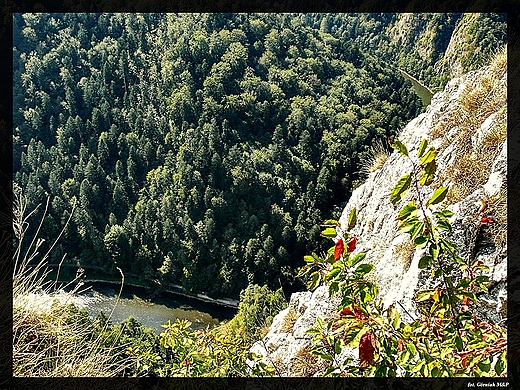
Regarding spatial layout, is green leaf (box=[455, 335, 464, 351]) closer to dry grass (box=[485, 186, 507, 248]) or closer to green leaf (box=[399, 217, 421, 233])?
green leaf (box=[399, 217, 421, 233])

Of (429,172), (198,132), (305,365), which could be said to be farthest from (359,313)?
(198,132)

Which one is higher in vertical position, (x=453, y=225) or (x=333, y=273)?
(x=333, y=273)

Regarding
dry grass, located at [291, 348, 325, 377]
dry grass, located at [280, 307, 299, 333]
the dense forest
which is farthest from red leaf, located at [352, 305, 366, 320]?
the dense forest

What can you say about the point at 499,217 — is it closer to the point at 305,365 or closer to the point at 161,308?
A: the point at 305,365

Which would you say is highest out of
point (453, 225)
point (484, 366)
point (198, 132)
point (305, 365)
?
point (484, 366)

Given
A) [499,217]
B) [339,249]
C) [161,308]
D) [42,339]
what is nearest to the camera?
[339,249]

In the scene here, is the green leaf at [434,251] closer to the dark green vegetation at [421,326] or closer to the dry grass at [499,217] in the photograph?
the dark green vegetation at [421,326]

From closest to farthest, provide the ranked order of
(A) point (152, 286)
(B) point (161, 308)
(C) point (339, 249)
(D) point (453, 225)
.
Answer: (C) point (339, 249), (D) point (453, 225), (B) point (161, 308), (A) point (152, 286)
